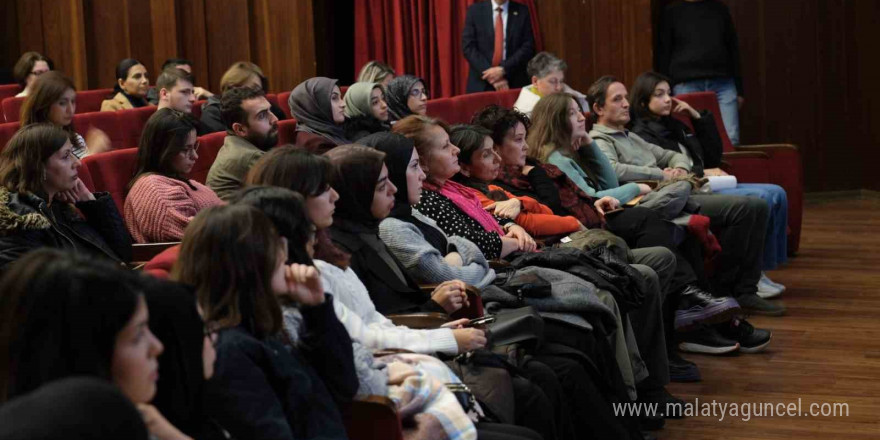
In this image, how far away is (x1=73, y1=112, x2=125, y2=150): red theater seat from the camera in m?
4.60

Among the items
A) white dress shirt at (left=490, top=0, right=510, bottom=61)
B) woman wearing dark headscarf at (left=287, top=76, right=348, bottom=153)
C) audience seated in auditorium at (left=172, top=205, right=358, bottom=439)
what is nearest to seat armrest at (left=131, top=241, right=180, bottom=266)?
woman wearing dark headscarf at (left=287, top=76, right=348, bottom=153)

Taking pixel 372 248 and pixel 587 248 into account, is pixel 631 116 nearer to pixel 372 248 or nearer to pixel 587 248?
pixel 587 248

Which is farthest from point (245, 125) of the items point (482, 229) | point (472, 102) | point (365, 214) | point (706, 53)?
point (706, 53)

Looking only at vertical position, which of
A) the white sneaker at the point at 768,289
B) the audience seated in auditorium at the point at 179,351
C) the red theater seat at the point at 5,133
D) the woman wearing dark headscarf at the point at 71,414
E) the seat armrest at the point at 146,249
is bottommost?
the white sneaker at the point at 768,289

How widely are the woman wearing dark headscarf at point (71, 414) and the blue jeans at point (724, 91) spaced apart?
591 centimetres

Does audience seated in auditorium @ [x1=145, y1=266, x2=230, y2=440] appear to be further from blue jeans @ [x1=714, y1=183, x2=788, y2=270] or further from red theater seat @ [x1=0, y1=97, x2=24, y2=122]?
red theater seat @ [x1=0, y1=97, x2=24, y2=122]

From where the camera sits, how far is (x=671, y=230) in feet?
14.0

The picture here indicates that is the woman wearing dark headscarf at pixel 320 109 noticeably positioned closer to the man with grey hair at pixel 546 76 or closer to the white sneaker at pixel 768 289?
the man with grey hair at pixel 546 76

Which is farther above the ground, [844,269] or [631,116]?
[631,116]

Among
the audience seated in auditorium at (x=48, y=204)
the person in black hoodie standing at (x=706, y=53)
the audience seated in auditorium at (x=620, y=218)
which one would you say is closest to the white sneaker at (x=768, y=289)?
the audience seated in auditorium at (x=620, y=218)

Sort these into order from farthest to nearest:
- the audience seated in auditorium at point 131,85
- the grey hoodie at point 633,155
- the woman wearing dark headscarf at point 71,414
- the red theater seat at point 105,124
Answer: the audience seated in auditorium at point 131,85 → the grey hoodie at point 633,155 → the red theater seat at point 105,124 → the woman wearing dark headscarf at point 71,414

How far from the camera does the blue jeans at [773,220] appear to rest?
5121 mm

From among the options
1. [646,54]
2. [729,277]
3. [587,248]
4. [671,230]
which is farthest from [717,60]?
[587,248]

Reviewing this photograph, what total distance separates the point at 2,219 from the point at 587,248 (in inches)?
66.9
